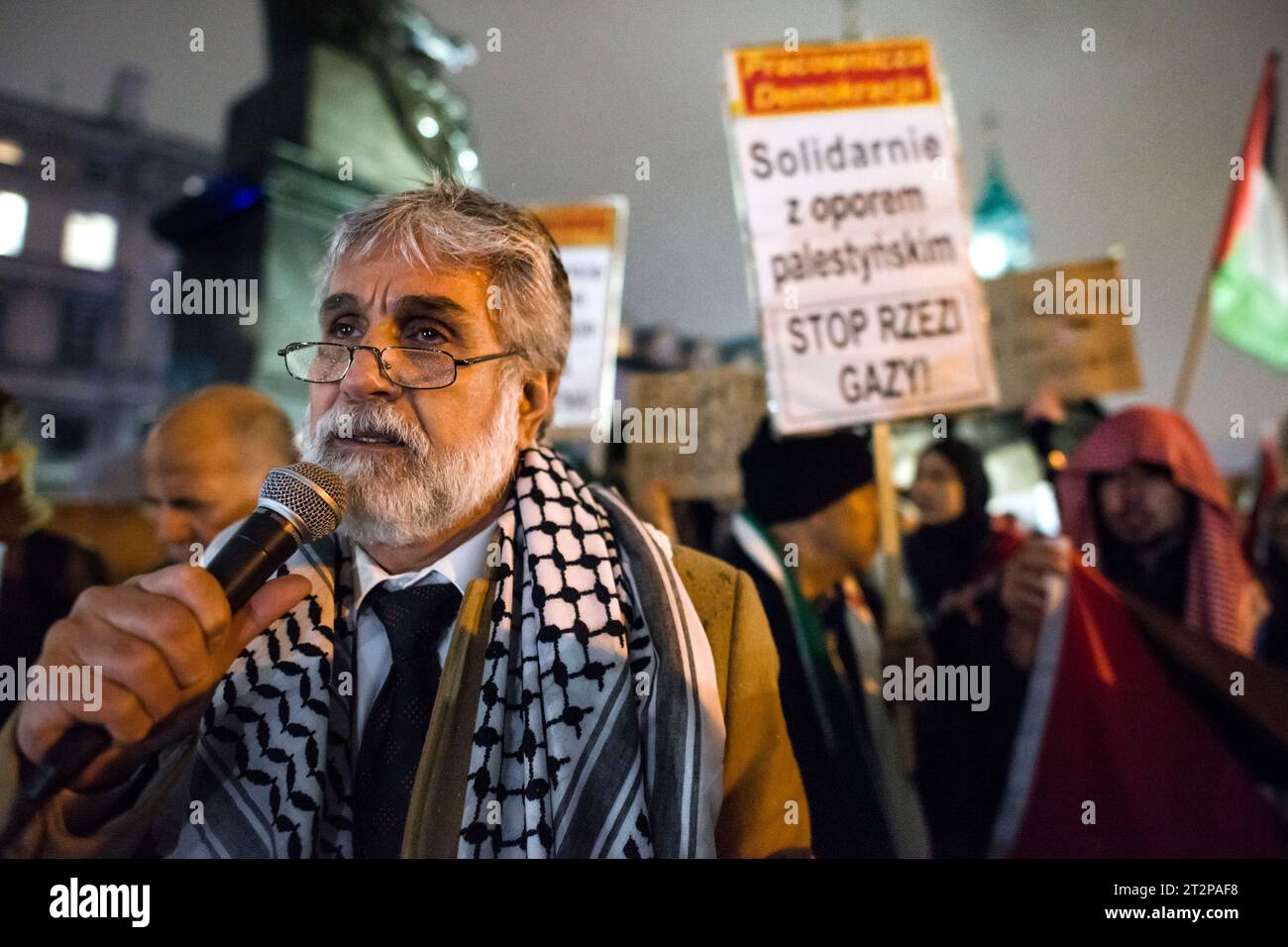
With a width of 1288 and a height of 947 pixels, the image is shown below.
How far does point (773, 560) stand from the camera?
234 cm

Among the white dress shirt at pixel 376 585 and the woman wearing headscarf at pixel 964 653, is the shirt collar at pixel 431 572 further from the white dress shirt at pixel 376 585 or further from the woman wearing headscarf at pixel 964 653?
the woman wearing headscarf at pixel 964 653

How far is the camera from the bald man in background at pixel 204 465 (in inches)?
92.5

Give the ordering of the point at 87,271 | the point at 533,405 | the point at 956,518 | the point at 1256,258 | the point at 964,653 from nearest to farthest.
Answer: the point at 533,405 → the point at 964,653 → the point at 956,518 → the point at 1256,258 → the point at 87,271

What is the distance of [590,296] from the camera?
162 inches

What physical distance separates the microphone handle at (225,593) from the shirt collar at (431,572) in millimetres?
352

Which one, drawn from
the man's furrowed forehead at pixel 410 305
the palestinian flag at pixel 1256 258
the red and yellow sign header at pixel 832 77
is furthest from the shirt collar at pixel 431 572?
the palestinian flag at pixel 1256 258

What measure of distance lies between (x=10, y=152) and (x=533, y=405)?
23.2m

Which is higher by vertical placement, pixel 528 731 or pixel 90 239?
pixel 90 239

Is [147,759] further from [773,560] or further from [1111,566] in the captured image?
[1111,566]

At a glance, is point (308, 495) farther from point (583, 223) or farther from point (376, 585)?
point (583, 223)

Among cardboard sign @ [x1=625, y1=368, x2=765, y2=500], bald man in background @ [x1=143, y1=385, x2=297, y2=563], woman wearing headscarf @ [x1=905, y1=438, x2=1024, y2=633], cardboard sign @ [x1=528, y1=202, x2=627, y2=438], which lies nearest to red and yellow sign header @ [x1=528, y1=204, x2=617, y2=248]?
cardboard sign @ [x1=528, y1=202, x2=627, y2=438]

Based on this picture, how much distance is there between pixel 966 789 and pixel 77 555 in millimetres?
3338

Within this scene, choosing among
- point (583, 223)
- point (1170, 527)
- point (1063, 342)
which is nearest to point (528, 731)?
point (1170, 527)
